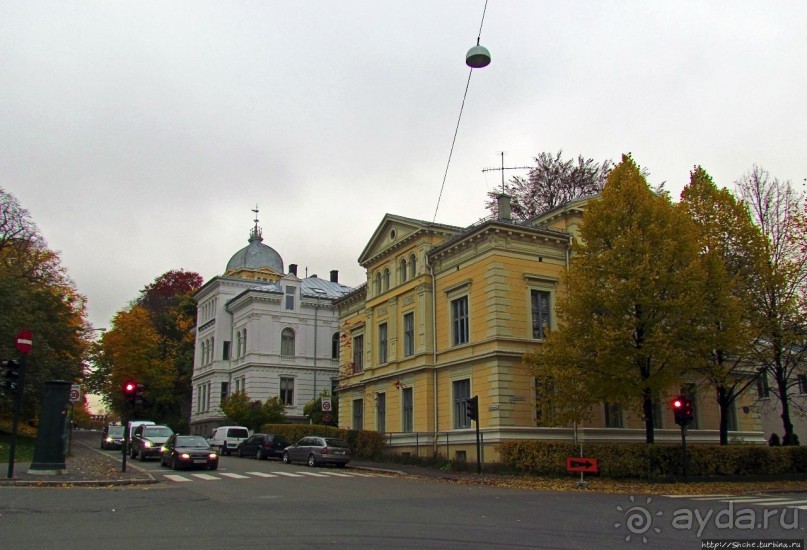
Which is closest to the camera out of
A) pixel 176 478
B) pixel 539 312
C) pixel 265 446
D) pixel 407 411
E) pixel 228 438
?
pixel 176 478

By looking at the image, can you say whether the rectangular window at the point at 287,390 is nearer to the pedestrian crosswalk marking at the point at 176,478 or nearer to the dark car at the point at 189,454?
the dark car at the point at 189,454

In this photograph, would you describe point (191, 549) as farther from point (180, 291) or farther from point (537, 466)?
point (180, 291)

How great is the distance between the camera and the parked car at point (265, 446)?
118 feet

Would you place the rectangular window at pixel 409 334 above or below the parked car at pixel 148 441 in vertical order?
above


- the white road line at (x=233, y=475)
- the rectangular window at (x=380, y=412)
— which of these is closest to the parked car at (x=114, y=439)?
the rectangular window at (x=380, y=412)

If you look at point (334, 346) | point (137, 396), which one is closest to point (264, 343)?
point (334, 346)

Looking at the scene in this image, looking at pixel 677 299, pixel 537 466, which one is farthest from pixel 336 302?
pixel 677 299

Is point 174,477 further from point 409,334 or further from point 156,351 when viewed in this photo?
point 156,351

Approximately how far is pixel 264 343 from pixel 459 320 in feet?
87.4

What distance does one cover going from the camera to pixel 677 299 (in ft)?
75.3

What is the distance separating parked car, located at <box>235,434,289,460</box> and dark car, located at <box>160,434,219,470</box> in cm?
806

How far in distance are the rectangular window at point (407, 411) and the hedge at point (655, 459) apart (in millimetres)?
8178

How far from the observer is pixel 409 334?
35094 mm

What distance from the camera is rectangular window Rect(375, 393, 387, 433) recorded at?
121 feet
